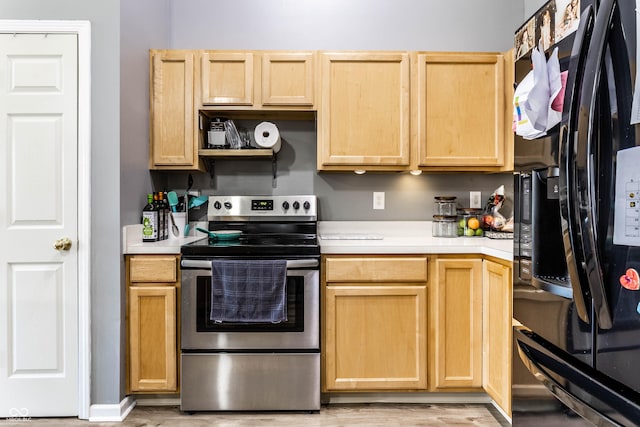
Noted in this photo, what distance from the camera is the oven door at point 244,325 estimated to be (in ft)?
6.97

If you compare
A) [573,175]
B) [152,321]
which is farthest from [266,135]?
[573,175]

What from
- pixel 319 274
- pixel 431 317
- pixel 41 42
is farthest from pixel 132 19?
pixel 431 317

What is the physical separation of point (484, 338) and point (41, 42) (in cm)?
271

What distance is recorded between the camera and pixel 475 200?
2.82 metres

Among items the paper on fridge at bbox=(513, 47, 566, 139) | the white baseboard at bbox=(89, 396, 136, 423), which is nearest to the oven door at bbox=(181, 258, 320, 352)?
the white baseboard at bbox=(89, 396, 136, 423)

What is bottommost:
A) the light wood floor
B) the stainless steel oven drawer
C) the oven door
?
the light wood floor

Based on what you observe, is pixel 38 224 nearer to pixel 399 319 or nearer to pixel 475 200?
pixel 399 319

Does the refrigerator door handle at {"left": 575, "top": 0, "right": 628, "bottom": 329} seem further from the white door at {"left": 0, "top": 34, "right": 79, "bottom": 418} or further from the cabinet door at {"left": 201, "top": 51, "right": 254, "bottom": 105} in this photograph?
the white door at {"left": 0, "top": 34, "right": 79, "bottom": 418}

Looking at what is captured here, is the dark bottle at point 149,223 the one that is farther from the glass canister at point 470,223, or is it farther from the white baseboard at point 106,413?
the glass canister at point 470,223

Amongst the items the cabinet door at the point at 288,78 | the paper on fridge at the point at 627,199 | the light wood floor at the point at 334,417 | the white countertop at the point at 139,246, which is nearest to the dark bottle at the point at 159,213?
the white countertop at the point at 139,246

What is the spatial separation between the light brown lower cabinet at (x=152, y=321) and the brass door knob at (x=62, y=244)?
28 centimetres

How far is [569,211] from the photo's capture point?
943 millimetres

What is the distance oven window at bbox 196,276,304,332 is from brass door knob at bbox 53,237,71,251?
66 cm

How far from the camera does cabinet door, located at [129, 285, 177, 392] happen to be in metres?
2.17
